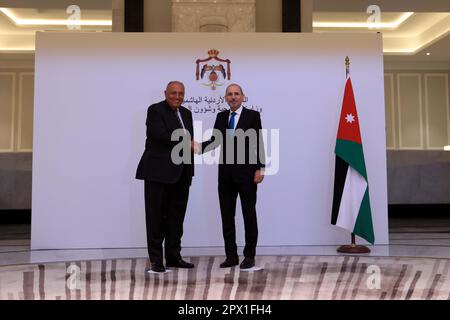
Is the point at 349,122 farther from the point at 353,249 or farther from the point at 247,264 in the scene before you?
the point at 247,264

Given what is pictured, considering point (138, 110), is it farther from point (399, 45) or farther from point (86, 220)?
point (399, 45)

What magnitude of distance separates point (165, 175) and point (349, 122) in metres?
2.18

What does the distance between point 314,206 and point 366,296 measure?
7.51 ft

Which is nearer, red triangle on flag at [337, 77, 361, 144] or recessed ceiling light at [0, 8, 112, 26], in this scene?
red triangle on flag at [337, 77, 361, 144]

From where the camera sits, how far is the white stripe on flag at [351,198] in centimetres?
468

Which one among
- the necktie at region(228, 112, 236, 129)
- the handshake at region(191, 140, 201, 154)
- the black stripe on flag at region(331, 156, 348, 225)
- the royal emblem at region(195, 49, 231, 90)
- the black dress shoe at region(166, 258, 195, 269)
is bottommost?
the black dress shoe at region(166, 258, 195, 269)

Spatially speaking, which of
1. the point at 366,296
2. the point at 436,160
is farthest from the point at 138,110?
the point at 436,160

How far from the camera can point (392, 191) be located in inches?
345

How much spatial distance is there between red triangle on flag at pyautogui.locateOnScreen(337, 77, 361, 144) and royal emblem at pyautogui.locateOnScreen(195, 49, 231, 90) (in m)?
1.28

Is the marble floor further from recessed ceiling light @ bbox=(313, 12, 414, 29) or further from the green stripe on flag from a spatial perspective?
recessed ceiling light @ bbox=(313, 12, 414, 29)

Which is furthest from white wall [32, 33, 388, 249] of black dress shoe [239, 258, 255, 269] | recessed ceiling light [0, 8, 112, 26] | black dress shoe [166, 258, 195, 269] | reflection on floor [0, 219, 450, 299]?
recessed ceiling light [0, 8, 112, 26]

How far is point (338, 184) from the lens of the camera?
4723 millimetres

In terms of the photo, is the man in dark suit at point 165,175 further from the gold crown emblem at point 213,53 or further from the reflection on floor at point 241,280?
the gold crown emblem at point 213,53

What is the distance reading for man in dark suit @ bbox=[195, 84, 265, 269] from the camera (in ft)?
11.9
